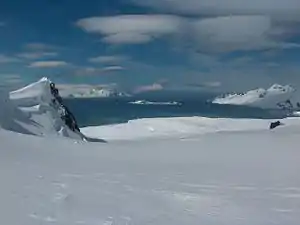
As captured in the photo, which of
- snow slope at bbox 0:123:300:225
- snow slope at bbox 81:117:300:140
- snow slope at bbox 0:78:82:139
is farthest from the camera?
snow slope at bbox 81:117:300:140

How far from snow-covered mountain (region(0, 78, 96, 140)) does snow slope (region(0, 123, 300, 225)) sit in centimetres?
180

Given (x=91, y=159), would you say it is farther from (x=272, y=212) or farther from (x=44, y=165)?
(x=272, y=212)

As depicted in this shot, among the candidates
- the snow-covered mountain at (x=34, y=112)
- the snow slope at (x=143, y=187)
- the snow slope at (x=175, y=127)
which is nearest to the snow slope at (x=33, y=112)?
the snow-covered mountain at (x=34, y=112)

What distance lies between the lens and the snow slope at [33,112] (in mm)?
6668

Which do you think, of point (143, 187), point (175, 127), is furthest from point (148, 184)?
point (175, 127)

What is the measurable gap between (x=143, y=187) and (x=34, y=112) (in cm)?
529

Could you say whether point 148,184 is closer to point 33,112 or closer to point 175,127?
point 33,112

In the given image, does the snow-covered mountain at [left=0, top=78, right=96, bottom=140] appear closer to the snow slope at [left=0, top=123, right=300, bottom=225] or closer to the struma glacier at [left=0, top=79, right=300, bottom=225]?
the struma glacier at [left=0, top=79, right=300, bottom=225]

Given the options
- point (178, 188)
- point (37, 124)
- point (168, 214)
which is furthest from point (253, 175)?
point (37, 124)

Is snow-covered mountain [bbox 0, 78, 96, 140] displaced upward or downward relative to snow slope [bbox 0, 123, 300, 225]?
upward

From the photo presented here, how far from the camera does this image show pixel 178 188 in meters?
2.82

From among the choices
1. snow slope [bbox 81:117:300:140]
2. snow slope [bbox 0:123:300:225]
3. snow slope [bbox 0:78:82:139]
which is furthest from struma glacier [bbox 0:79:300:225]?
snow slope [bbox 81:117:300:140]

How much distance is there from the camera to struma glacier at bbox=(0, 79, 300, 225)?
2.10 m

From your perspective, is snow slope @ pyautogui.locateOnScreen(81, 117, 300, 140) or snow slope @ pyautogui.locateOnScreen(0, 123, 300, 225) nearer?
snow slope @ pyautogui.locateOnScreen(0, 123, 300, 225)
